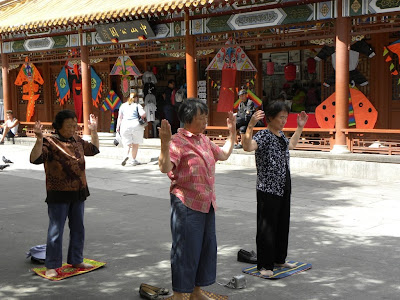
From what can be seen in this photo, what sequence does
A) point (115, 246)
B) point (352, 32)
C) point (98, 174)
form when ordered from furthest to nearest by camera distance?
1. point (98, 174)
2. point (352, 32)
3. point (115, 246)

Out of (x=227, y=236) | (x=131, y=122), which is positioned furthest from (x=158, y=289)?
(x=131, y=122)

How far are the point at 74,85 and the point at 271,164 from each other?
15.1 meters

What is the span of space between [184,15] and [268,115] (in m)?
9.20

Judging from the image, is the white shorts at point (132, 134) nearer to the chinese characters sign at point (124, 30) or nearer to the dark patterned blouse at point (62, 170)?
the chinese characters sign at point (124, 30)

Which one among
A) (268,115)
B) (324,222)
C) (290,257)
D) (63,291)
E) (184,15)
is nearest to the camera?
(63,291)

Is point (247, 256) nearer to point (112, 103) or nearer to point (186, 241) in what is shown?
point (186, 241)

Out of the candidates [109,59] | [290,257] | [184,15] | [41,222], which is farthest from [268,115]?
[109,59]

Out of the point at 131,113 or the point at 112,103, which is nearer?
the point at 131,113

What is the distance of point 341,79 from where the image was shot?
1167cm

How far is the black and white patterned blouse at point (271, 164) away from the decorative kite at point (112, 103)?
44.5 feet

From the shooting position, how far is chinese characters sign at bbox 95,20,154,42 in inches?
587

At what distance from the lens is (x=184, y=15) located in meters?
14.1

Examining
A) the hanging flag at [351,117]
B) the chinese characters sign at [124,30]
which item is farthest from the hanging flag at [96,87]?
the hanging flag at [351,117]

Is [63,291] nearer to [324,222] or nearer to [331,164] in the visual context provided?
[324,222]
